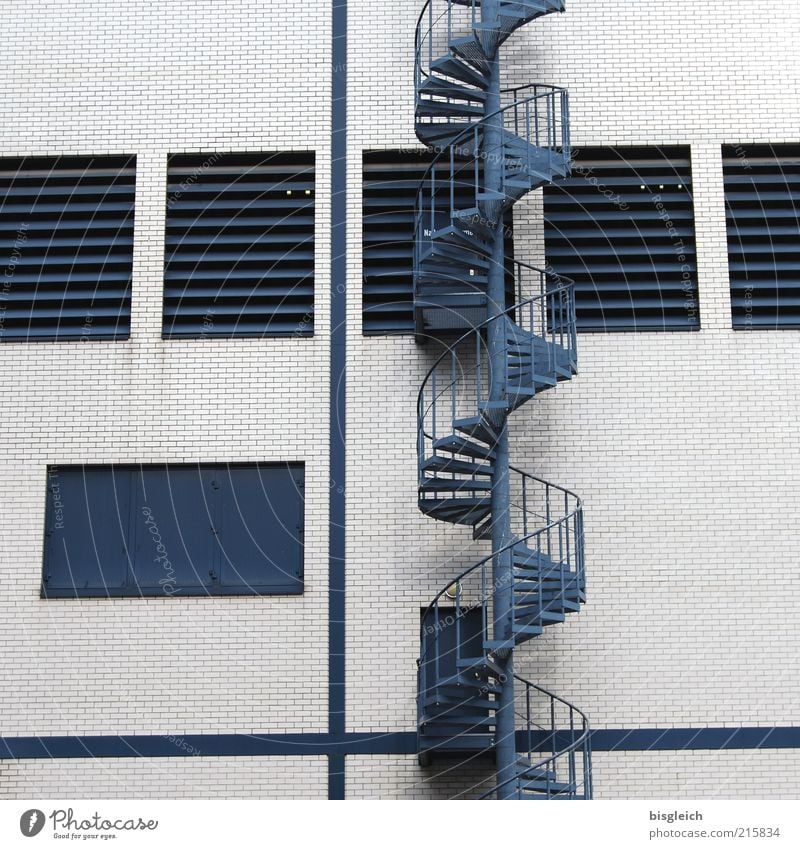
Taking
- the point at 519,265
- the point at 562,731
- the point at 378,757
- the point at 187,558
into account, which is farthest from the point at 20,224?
the point at 562,731

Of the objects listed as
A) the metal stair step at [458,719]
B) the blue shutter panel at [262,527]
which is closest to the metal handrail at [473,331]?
the blue shutter panel at [262,527]

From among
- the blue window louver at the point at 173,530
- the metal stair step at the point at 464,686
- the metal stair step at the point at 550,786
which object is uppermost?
the blue window louver at the point at 173,530

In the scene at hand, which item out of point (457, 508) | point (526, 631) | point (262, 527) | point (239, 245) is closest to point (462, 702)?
Answer: point (526, 631)

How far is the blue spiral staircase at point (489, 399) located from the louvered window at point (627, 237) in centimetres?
46

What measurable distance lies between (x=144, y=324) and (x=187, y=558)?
10.0ft

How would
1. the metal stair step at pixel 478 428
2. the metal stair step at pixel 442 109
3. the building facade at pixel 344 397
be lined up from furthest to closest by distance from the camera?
the metal stair step at pixel 442 109 < the building facade at pixel 344 397 < the metal stair step at pixel 478 428

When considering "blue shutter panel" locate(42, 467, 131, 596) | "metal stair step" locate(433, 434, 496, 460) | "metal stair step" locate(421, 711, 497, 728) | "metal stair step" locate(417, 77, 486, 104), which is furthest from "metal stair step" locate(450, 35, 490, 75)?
"metal stair step" locate(421, 711, 497, 728)

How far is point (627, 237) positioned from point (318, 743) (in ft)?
24.5

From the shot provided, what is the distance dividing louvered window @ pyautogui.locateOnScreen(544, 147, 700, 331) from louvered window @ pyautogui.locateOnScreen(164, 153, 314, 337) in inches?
127

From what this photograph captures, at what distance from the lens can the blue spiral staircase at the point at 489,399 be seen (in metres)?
15.9

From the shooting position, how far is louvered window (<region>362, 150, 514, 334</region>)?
17.8m

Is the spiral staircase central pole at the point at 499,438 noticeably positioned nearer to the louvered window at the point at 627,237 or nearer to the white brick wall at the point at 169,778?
the louvered window at the point at 627,237

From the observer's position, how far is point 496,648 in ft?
51.2

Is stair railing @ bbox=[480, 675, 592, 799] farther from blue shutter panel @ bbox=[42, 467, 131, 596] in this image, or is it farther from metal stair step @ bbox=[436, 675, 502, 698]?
blue shutter panel @ bbox=[42, 467, 131, 596]
